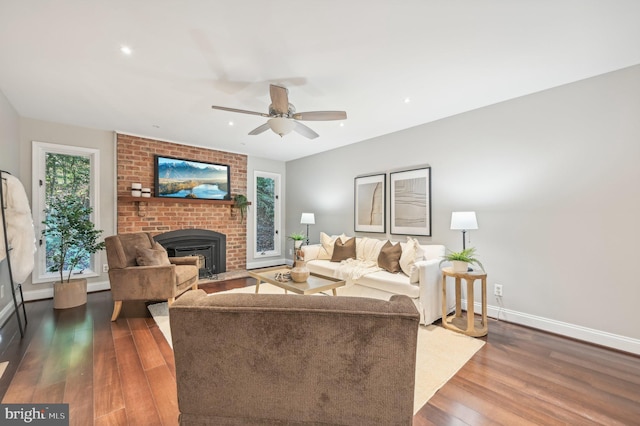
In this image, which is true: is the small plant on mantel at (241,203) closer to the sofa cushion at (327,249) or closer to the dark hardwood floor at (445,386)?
the sofa cushion at (327,249)

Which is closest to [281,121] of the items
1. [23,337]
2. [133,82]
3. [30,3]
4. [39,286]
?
[133,82]

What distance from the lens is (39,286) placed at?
3.76 metres

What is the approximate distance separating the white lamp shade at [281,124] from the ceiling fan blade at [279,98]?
8 cm

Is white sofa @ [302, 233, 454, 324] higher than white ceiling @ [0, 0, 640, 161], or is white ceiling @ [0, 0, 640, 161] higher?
white ceiling @ [0, 0, 640, 161]

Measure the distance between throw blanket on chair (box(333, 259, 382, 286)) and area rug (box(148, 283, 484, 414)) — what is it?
35.9 inches

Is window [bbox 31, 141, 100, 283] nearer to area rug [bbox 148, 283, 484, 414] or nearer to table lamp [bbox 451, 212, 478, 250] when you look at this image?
area rug [bbox 148, 283, 484, 414]

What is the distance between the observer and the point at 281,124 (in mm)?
2752

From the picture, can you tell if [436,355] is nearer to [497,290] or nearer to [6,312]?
[497,290]

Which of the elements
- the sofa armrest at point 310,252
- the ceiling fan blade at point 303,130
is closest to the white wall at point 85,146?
the sofa armrest at point 310,252

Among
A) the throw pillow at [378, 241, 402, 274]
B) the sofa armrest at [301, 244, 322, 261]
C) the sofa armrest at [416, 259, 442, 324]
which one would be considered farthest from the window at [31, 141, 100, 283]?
the sofa armrest at [416, 259, 442, 324]

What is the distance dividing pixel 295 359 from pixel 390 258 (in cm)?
262

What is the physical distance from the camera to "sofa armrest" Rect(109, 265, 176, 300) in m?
2.99

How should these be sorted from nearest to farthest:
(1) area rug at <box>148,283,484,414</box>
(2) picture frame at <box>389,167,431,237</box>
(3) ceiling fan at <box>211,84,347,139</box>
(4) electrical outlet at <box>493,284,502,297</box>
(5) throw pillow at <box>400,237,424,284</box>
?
(1) area rug at <box>148,283,484,414</box>
(3) ceiling fan at <box>211,84,347,139</box>
(4) electrical outlet at <box>493,284,502,297</box>
(5) throw pillow at <box>400,237,424,284</box>
(2) picture frame at <box>389,167,431,237</box>

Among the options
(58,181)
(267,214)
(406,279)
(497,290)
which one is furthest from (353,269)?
(58,181)
